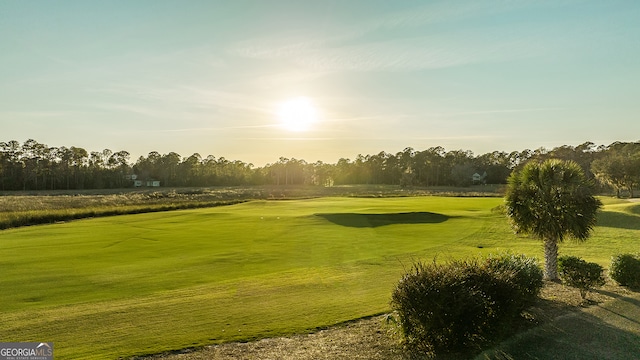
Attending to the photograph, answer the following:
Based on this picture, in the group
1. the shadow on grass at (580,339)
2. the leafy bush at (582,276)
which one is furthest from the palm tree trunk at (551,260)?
the shadow on grass at (580,339)

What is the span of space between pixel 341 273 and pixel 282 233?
40.2 ft

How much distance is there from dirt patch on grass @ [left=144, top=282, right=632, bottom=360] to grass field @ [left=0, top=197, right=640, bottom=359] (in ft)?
1.67

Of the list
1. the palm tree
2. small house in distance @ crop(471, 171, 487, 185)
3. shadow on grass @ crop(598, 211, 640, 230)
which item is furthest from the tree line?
the palm tree

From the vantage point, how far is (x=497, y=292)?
32.4 feet

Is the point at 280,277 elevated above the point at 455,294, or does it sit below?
below

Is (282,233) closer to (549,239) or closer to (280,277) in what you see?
(280,277)

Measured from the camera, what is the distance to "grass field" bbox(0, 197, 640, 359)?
10.8 m

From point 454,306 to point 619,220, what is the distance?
31.8m

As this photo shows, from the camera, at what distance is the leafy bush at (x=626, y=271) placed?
1421 cm

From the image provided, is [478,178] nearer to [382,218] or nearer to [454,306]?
[382,218]

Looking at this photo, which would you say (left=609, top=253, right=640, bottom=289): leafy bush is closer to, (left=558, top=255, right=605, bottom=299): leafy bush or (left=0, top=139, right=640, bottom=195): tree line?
(left=558, top=255, right=605, bottom=299): leafy bush

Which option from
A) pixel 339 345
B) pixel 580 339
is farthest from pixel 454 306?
pixel 580 339

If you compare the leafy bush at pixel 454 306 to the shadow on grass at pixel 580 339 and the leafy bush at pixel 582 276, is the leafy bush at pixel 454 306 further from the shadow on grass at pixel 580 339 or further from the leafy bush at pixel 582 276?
the leafy bush at pixel 582 276

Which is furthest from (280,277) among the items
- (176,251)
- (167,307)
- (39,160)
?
(39,160)
